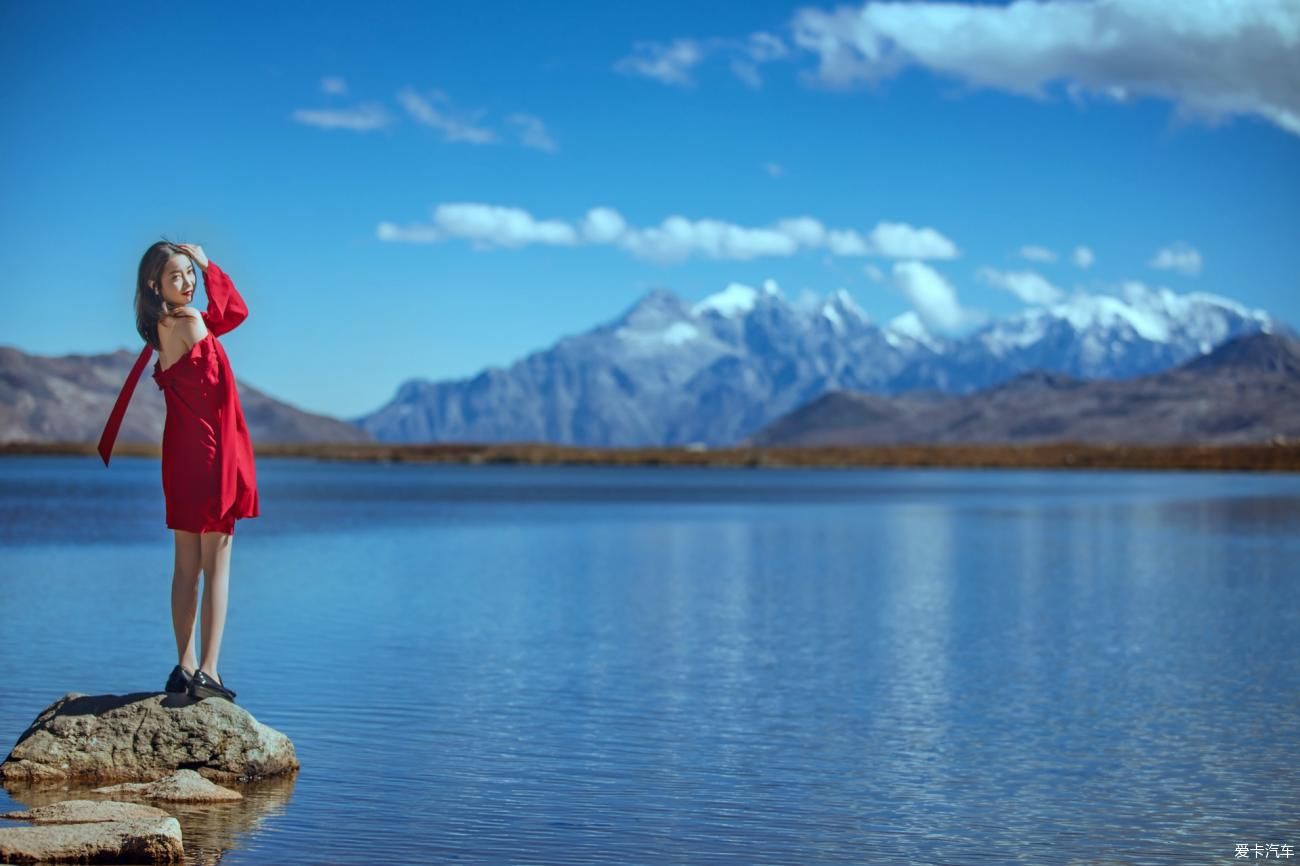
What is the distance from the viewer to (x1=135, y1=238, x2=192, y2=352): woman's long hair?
47.9 feet

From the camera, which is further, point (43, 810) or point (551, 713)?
point (551, 713)

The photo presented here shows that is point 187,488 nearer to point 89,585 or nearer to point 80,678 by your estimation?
point 80,678

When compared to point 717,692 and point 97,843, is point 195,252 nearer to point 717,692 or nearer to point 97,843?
point 97,843

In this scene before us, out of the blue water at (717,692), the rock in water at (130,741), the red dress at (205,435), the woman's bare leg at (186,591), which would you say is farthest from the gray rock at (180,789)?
the red dress at (205,435)

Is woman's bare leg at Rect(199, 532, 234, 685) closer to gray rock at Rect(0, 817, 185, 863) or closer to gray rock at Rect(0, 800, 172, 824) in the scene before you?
gray rock at Rect(0, 800, 172, 824)

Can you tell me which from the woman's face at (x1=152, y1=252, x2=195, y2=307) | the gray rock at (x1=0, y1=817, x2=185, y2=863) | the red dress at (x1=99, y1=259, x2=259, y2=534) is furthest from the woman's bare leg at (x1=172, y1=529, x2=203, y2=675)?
the gray rock at (x1=0, y1=817, x2=185, y2=863)

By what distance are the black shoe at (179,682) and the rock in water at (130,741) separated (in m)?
0.11

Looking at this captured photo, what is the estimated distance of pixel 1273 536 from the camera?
2488 inches

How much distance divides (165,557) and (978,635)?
26.0 m

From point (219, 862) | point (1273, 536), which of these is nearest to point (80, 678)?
point (219, 862)

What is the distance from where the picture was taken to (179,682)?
1480 centimetres

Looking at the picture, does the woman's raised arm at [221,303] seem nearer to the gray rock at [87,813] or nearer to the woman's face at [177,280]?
the woman's face at [177,280]

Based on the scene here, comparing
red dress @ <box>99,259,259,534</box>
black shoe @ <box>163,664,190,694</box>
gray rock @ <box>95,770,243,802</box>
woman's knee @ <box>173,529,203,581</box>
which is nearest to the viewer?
gray rock @ <box>95,770,243,802</box>

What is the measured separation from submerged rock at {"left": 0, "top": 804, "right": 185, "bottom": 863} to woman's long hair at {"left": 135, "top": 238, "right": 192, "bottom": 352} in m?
4.84
